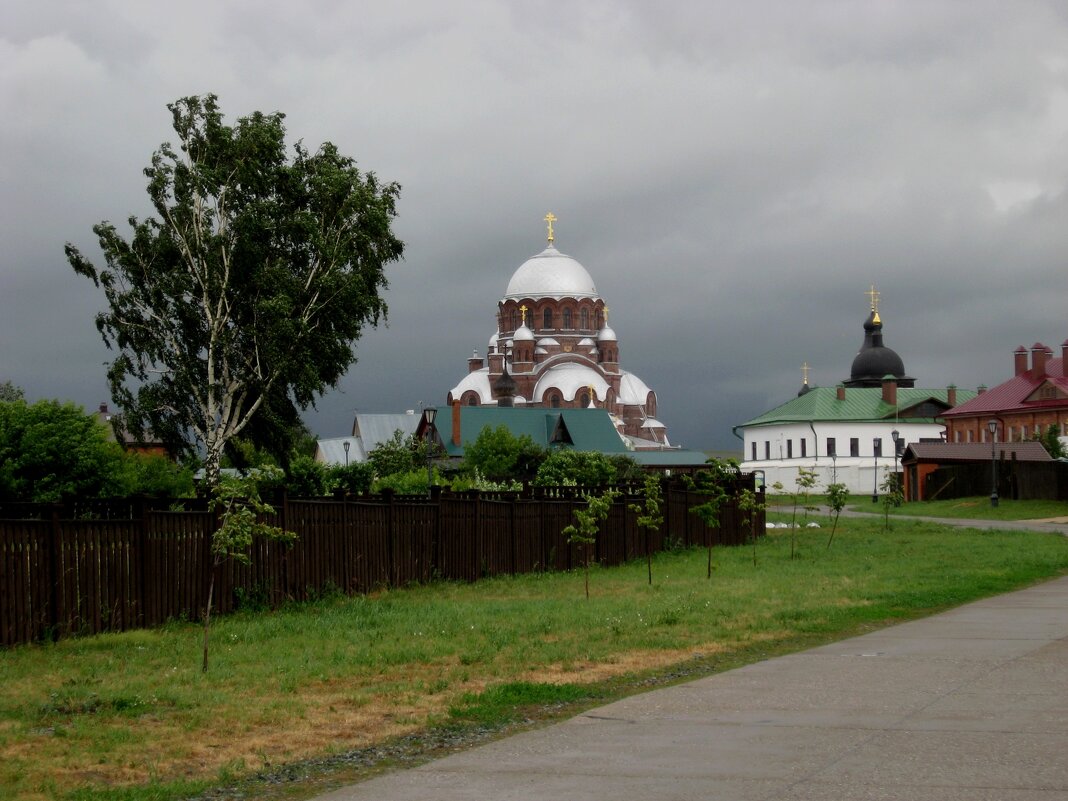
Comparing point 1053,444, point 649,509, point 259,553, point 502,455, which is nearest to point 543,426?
point 502,455

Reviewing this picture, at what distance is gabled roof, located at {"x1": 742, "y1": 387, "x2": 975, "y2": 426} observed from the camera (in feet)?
332

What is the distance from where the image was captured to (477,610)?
15672mm

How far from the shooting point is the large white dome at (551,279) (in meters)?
110

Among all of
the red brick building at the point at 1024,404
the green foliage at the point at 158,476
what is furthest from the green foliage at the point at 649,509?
the red brick building at the point at 1024,404

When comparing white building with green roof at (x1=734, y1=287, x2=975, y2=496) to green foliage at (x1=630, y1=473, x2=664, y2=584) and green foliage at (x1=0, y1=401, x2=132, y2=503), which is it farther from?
green foliage at (x1=630, y1=473, x2=664, y2=584)

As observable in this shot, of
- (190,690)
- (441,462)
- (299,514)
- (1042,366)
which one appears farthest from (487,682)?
(1042,366)

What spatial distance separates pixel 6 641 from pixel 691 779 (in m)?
7.99

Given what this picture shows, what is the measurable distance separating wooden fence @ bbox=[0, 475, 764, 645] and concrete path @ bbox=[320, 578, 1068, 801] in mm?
6331

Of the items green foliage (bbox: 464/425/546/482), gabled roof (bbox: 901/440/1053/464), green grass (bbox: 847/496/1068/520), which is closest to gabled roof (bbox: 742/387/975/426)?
gabled roof (bbox: 901/440/1053/464)

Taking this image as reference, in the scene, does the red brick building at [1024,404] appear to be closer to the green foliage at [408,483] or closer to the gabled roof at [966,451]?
the gabled roof at [966,451]

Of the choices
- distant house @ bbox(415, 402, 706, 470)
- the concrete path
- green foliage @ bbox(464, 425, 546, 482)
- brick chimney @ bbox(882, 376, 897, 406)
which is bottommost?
the concrete path

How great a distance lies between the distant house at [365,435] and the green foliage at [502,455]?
30378 millimetres

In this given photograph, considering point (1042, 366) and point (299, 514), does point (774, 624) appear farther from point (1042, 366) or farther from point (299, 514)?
point (1042, 366)

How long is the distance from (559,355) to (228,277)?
70192 mm
